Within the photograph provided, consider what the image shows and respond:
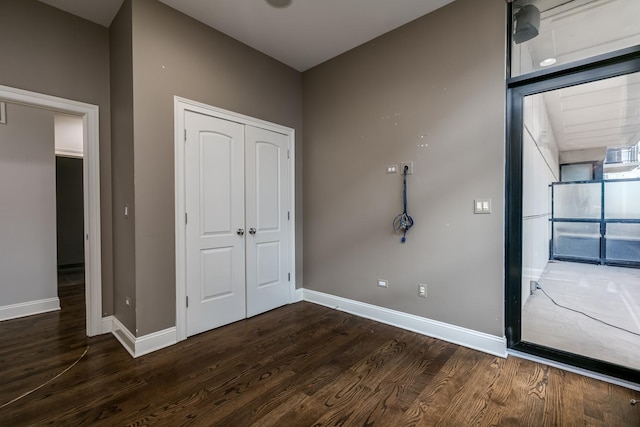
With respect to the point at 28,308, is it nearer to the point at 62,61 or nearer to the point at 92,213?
the point at 92,213

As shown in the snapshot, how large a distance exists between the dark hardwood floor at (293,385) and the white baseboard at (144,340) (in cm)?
7

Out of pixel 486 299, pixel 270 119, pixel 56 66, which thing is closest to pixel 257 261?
pixel 270 119

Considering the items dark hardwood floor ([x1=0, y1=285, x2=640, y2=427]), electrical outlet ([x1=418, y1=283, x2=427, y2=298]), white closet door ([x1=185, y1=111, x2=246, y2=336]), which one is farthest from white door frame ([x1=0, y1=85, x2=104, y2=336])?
electrical outlet ([x1=418, y1=283, x2=427, y2=298])

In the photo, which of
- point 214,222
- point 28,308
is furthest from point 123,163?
point 28,308

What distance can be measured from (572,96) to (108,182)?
13.6 ft

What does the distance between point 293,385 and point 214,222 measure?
1692 mm

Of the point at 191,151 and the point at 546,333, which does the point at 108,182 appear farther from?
the point at 546,333

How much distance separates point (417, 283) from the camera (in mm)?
2891

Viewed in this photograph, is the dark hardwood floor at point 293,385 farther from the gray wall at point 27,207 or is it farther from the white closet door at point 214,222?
the gray wall at point 27,207

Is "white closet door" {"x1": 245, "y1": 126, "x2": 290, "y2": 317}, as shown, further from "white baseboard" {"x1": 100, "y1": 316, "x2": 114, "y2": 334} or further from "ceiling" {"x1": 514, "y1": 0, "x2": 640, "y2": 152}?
"ceiling" {"x1": 514, "y1": 0, "x2": 640, "y2": 152}

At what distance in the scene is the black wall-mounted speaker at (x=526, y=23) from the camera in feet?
7.73

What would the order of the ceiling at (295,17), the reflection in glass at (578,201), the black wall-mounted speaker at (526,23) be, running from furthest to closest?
1. the ceiling at (295,17)
2. the black wall-mounted speaker at (526,23)
3. the reflection in glass at (578,201)

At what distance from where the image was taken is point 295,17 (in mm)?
2791

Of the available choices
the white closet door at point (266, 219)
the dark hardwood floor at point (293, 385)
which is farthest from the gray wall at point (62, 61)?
the white closet door at point (266, 219)
